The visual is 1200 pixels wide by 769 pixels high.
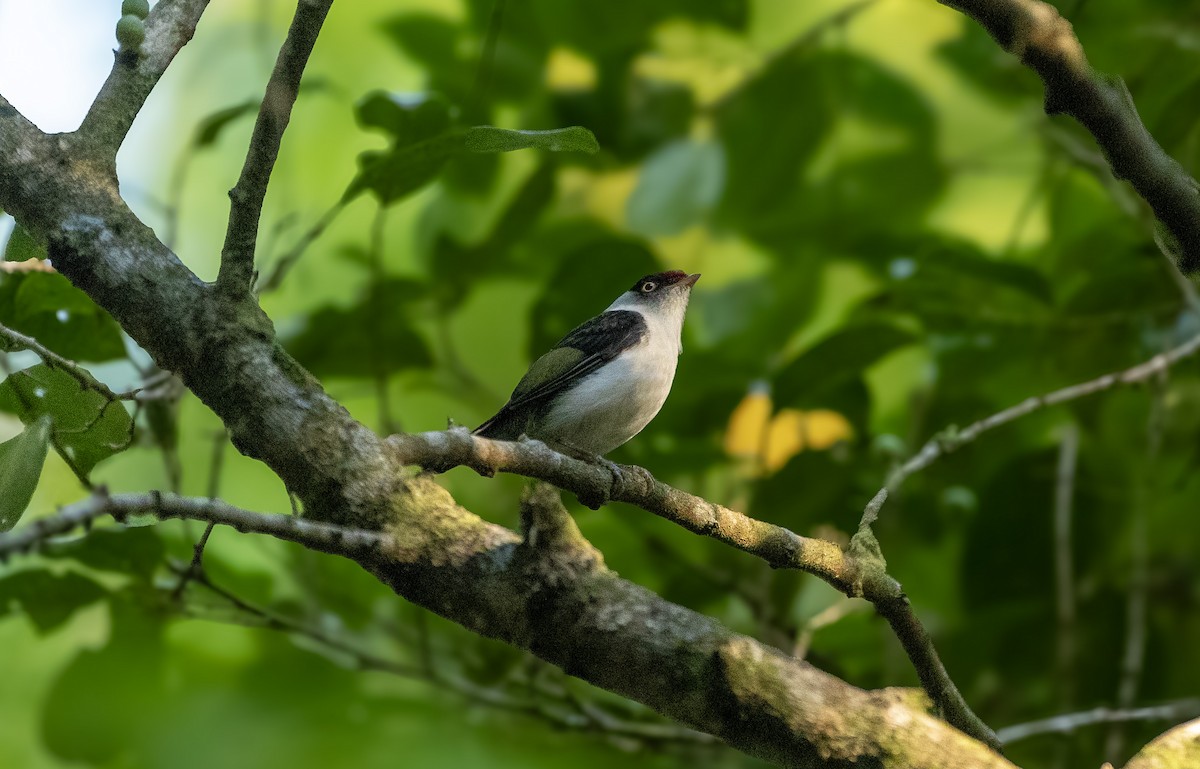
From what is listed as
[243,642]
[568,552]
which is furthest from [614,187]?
[568,552]

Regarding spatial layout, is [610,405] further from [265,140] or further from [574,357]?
[265,140]

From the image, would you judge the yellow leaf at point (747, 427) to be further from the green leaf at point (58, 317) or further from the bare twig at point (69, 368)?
the bare twig at point (69, 368)

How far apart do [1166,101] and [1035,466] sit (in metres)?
1.34

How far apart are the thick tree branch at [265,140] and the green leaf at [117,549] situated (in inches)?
49.7

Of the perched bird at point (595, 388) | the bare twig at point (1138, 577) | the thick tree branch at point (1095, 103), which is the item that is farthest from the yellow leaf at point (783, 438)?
the thick tree branch at point (1095, 103)

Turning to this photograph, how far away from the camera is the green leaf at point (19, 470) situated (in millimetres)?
1835

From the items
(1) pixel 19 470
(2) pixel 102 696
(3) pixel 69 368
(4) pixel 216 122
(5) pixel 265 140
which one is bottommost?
(2) pixel 102 696

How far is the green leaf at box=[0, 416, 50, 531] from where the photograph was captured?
1835 mm

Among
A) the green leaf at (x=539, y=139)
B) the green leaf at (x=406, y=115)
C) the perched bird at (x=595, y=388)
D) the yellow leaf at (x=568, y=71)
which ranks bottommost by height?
the perched bird at (x=595, y=388)

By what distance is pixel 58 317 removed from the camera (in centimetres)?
287

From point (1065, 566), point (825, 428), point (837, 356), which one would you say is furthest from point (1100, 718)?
point (825, 428)

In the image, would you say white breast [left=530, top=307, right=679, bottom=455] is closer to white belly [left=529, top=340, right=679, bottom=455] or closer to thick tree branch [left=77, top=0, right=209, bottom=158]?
white belly [left=529, top=340, right=679, bottom=455]

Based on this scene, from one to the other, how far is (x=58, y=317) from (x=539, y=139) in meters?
1.61

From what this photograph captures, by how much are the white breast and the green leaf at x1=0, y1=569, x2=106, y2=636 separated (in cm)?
140
